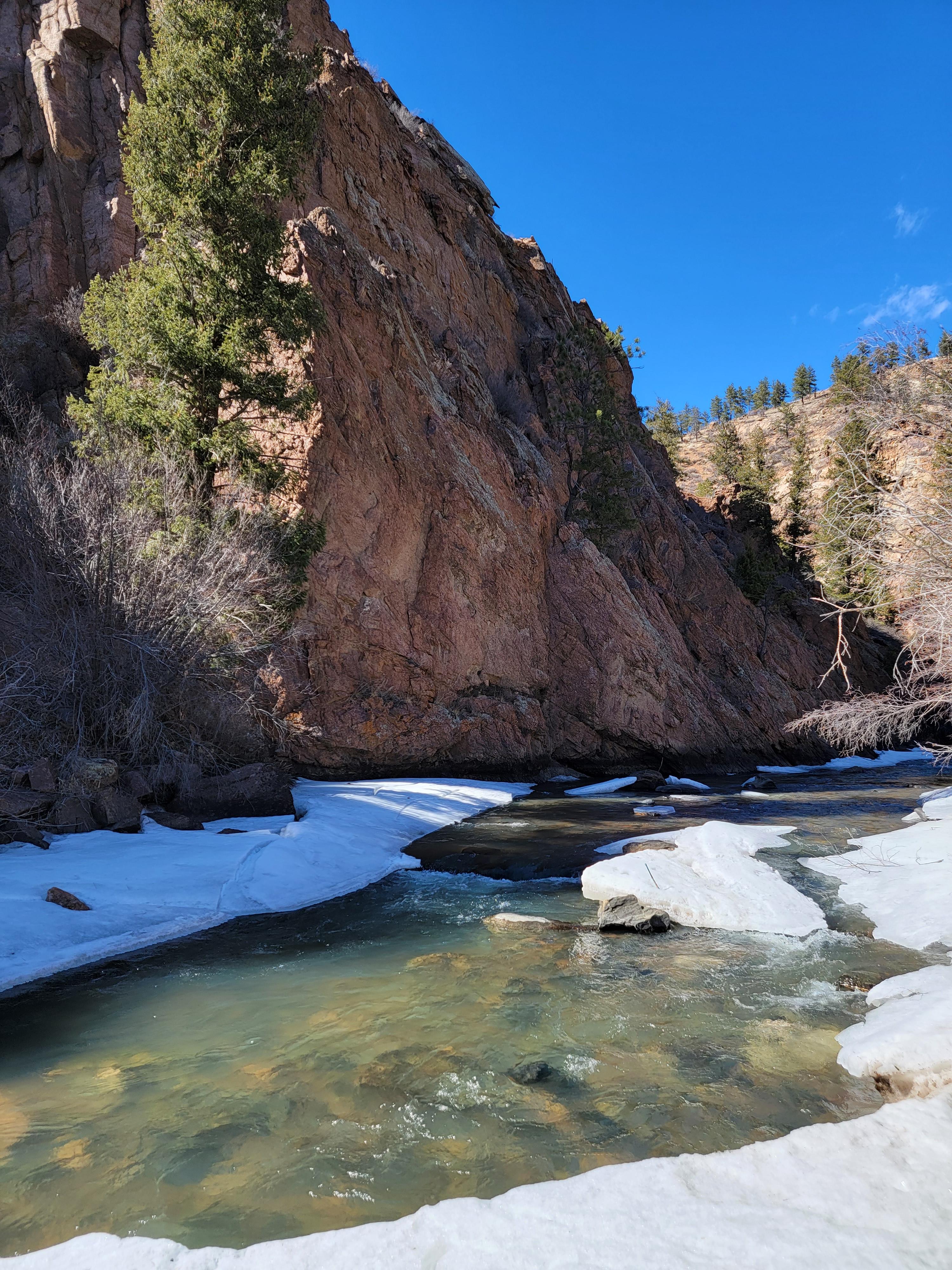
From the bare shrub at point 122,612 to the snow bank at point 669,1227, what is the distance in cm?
789

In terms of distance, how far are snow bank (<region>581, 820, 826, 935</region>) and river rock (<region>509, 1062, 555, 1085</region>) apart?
11.0ft

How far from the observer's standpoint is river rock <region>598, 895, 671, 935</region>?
6836 mm

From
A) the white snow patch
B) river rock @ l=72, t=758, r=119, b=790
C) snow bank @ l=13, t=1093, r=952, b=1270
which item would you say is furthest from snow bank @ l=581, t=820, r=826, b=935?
the white snow patch

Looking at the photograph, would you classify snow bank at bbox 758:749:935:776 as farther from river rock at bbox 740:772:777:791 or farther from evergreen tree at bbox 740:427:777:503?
evergreen tree at bbox 740:427:777:503

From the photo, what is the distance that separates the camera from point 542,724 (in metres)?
22.8

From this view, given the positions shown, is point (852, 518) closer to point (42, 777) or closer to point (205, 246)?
point (42, 777)

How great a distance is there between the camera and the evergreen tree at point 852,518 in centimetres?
625

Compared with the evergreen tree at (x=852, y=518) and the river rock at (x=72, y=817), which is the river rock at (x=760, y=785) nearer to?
the evergreen tree at (x=852, y=518)

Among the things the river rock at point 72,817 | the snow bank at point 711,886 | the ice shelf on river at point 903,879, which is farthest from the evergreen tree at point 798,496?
the river rock at point 72,817

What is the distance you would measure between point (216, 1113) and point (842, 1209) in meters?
2.97

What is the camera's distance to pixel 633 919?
6.89 m

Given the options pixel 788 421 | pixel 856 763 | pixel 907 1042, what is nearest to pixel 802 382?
pixel 788 421

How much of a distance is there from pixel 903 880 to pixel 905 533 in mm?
3788

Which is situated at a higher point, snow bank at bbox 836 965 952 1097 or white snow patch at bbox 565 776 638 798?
snow bank at bbox 836 965 952 1097
